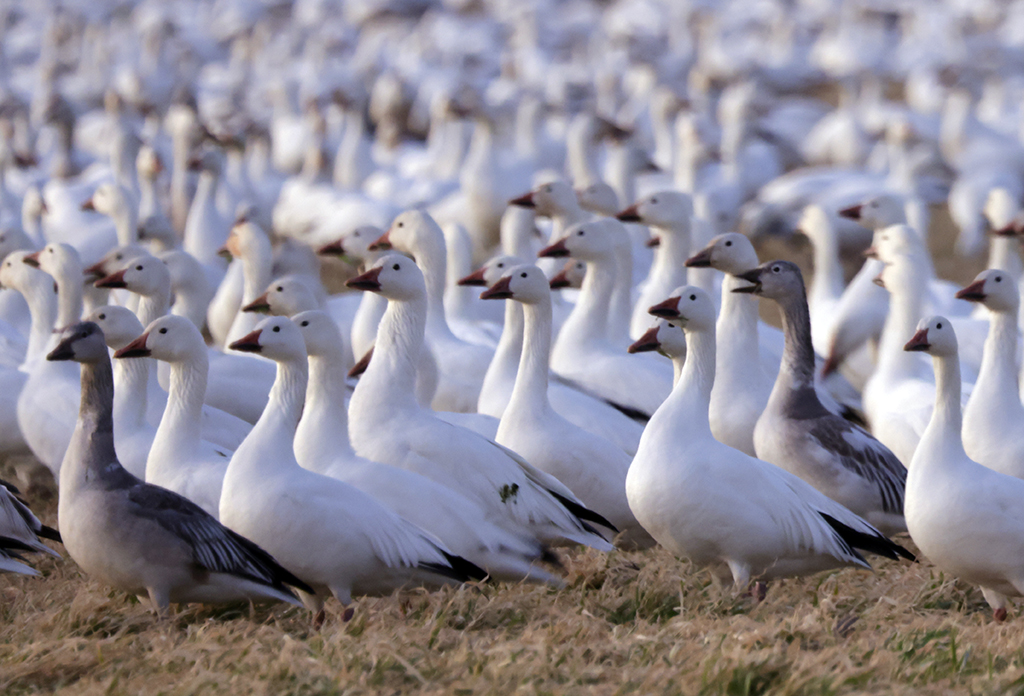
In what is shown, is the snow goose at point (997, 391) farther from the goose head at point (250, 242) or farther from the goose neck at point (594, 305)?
the goose head at point (250, 242)

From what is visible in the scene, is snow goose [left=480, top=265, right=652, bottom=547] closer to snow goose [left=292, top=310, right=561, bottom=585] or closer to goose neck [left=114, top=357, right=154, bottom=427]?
snow goose [left=292, top=310, right=561, bottom=585]

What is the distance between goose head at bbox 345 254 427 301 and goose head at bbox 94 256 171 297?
126 cm

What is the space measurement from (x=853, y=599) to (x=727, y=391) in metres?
1.69

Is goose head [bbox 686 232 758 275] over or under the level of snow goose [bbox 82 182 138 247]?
over

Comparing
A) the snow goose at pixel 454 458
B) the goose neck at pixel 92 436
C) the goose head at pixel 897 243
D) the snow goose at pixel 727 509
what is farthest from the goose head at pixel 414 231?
the goose head at pixel 897 243

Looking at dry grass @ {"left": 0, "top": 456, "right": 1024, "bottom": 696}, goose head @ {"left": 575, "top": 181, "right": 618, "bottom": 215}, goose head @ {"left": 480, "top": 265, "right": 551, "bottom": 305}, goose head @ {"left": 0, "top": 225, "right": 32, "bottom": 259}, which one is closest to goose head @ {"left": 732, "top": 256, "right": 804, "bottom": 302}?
goose head @ {"left": 480, "top": 265, "right": 551, "bottom": 305}

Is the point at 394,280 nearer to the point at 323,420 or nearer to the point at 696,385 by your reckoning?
the point at 323,420

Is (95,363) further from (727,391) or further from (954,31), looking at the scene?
(954,31)

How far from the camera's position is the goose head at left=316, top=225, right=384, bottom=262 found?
24.7 ft

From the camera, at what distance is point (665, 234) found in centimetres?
777

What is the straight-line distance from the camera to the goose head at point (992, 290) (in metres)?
5.29

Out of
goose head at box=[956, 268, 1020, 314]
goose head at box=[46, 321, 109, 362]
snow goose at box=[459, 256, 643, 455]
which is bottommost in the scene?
snow goose at box=[459, 256, 643, 455]

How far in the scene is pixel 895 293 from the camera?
696 centimetres

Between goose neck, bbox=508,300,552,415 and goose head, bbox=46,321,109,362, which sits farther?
goose neck, bbox=508,300,552,415
